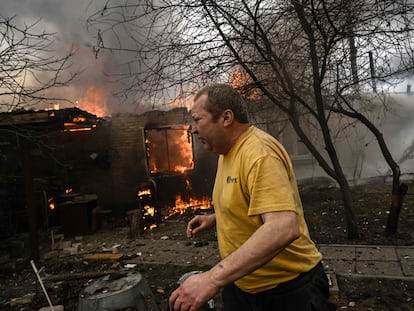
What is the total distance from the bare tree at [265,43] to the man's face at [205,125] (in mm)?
3368

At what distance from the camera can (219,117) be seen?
6.84ft

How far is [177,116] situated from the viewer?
12.3 metres

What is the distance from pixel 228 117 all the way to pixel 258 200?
60 cm

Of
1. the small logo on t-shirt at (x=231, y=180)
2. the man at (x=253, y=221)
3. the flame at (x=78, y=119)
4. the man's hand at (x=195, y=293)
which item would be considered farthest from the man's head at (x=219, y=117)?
the flame at (x=78, y=119)

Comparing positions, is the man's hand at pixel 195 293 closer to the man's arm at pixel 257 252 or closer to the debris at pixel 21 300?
the man's arm at pixel 257 252

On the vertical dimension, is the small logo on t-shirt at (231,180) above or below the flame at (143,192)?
above

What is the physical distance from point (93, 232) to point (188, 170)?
3806 millimetres

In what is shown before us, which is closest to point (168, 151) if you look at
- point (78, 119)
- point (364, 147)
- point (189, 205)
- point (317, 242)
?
point (189, 205)

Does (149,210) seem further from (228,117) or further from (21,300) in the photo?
(228,117)

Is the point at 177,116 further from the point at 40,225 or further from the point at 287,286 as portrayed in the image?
the point at 287,286

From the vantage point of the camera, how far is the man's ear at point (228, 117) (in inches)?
82.1

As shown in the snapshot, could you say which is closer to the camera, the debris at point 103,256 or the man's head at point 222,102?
the man's head at point 222,102

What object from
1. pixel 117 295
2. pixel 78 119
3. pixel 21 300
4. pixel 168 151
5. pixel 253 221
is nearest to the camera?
pixel 253 221

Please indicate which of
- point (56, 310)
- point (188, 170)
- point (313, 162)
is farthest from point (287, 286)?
point (313, 162)
